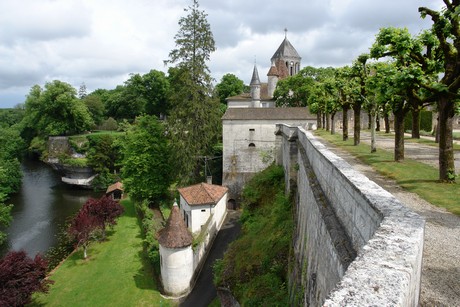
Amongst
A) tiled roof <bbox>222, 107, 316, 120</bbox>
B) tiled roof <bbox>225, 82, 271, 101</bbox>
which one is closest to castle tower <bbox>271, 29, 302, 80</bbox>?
tiled roof <bbox>225, 82, 271, 101</bbox>

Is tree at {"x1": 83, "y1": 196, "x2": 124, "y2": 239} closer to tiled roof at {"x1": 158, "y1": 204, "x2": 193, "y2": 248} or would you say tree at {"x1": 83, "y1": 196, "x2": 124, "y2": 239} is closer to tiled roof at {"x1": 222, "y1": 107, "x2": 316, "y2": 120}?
tiled roof at {"x1": 158, "y1": 204, "x2": 193, "y2": 248}

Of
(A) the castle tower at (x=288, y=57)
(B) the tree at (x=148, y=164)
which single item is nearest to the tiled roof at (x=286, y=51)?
(A) the castle tower at (x=288, y=57)

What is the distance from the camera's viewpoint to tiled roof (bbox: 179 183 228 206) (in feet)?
76.0

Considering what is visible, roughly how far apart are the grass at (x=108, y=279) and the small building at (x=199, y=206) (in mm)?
3910

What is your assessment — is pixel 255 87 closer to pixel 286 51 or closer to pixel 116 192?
pixel 286 51

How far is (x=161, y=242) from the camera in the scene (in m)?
17.3

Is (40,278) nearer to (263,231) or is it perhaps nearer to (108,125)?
(263,231)

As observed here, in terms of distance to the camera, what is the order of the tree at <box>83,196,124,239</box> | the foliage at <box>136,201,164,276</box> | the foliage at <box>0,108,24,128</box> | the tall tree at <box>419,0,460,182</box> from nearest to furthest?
the tall tree at <box>419,0,460,182</box>, the foliage at <box>136,201,164,276</box>, the tree at <box>83,196,124,239</box>, the foliage at <box>0,108,24,128</box>

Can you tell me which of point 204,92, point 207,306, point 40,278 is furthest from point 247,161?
point 40,278

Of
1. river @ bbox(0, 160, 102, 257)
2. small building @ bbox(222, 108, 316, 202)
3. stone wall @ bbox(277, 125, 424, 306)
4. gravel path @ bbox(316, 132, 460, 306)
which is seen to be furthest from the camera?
small building @ bbox(222, 108, 316, 202)

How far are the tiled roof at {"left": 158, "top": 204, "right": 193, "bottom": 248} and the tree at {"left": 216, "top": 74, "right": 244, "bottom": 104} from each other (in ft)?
152

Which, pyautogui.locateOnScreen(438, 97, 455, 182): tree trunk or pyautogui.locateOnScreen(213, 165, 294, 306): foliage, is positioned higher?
pyautogui.locateOnScreen(438, 97, 455, 182): tree trunk

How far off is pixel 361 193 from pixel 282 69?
2173 inches

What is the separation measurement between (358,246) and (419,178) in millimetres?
7047
